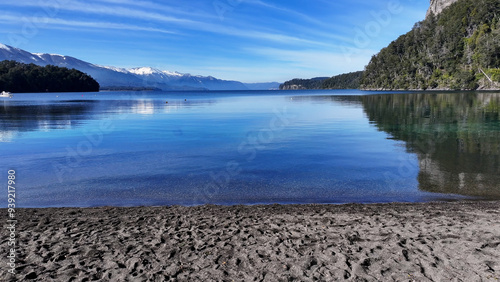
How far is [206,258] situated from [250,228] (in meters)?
2.07

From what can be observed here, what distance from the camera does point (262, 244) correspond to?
8398 mm

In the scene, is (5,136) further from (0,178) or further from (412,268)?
(412,268)

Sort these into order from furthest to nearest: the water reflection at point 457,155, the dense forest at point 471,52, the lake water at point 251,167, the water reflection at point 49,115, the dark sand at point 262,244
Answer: the dense forest at point 471,52
the water reflection at point 49,115
the water reflection at point 457,155
the lake water at point 251,167
the dark sand at point 262,244

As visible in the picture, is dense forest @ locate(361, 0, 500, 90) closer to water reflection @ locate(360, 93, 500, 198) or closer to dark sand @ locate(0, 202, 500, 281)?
water reflection @ locate(360, 93, 500, 198)

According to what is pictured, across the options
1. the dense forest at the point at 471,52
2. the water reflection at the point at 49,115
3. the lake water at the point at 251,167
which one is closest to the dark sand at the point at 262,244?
the lake water at the point at 251,167

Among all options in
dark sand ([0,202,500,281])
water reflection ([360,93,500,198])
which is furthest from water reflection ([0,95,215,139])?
water reflection ([360,93,500,198])

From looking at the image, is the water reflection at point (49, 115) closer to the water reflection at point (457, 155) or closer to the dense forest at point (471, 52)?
the water reflection at point (457, 155)

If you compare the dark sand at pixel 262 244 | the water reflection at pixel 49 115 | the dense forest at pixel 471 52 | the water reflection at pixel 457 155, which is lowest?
the dark sand at pixel 262 244

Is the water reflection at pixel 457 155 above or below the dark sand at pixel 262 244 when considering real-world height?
above

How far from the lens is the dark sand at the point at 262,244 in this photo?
7.00 m

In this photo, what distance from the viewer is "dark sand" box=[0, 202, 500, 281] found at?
7.00 meters

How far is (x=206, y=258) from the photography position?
7684mm

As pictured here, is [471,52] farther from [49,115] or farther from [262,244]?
[262,244]

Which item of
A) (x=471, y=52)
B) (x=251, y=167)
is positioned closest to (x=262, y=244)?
(x=251, y=167)
